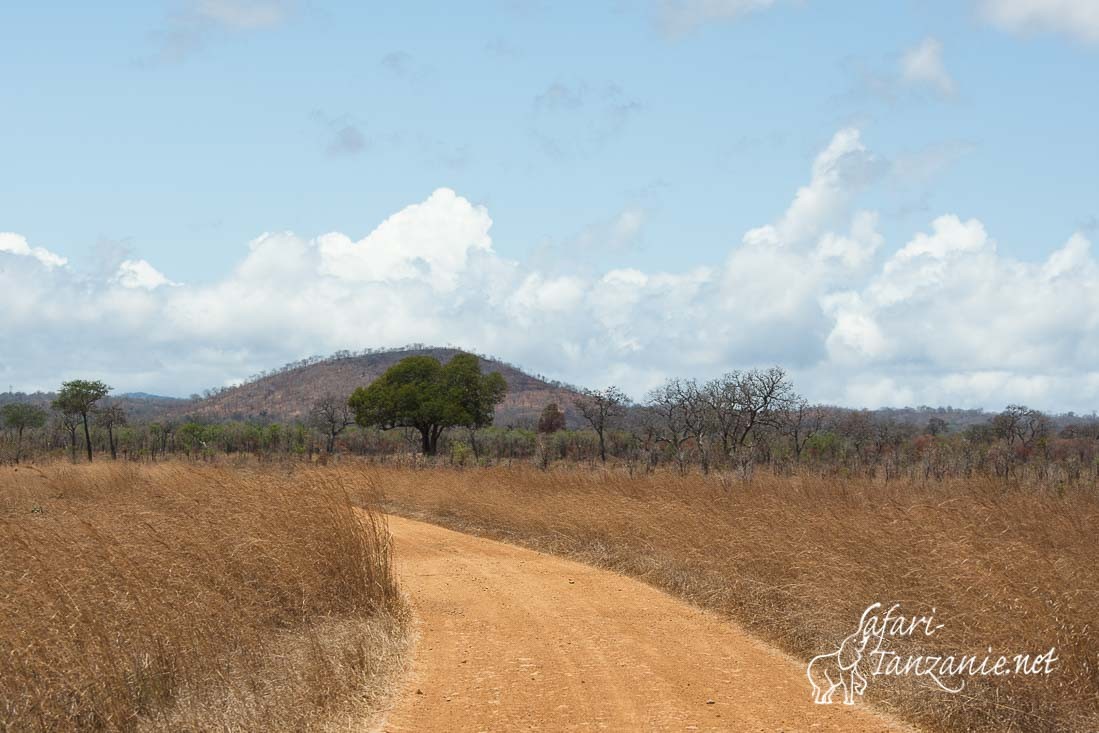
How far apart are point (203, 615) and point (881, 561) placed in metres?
7.45

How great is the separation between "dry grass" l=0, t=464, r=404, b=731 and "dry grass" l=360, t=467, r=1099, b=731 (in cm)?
462

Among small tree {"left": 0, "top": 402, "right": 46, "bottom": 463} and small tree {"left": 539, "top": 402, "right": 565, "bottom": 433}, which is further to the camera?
small tree {"left": 539, "top": 402, "right": 565, "bottom": 433}

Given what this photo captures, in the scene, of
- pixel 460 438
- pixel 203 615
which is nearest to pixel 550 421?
pixel 460 438

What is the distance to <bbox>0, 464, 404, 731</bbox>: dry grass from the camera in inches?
294

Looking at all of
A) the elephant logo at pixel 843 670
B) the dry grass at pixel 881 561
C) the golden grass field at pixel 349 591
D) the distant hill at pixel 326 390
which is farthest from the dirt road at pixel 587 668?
the distant hill at pixel 326 390

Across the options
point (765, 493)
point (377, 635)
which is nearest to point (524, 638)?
point (377, 635)

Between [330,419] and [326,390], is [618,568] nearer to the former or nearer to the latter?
[330,419]

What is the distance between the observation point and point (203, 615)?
9.13m

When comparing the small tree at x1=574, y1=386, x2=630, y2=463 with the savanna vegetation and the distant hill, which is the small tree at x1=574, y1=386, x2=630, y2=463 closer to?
the savanna vegetation

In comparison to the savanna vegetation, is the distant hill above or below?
above

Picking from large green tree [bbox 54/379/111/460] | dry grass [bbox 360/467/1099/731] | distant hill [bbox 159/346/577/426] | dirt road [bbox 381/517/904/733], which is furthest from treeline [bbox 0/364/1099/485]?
distant hill [bbox 159/346/577/426]

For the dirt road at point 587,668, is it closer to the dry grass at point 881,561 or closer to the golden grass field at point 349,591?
the golden grass field at point 349,591

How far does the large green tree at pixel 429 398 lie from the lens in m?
60.9

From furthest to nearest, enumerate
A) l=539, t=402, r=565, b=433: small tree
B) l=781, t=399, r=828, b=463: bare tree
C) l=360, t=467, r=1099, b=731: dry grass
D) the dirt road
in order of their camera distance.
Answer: l=539, t=402, r=565, b=433: small tree < l=781, t=399, r=828, b=463: bare tree < l=360, t=467, r=1099, b=731: dry grass < the dirt road
